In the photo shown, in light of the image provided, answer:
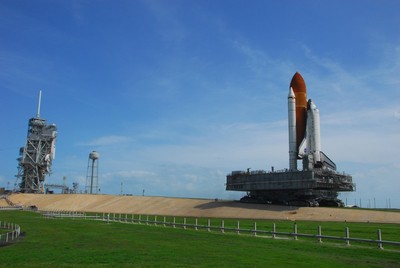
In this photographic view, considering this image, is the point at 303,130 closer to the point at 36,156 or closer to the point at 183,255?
the point at 183,255

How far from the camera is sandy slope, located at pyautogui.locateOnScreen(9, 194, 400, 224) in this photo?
188ft

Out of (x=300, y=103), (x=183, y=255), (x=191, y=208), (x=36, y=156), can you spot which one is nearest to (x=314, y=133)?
(x=300, y=103)

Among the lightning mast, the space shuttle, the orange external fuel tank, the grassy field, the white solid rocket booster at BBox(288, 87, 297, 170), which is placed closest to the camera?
the grassy field

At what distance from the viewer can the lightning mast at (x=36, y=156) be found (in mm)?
124062

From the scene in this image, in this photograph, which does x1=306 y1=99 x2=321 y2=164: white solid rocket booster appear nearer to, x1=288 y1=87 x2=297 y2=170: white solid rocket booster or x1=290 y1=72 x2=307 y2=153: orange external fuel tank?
x1=290 y1=72 x2=307 y2=153: orange external fuel tank

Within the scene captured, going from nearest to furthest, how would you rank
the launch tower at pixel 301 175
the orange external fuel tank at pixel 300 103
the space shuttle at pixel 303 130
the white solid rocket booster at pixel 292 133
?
1. the launch tower at pixel 301 175
2. the space shuttle at pixel 303 130
3. the white solid rocket booster at pixel 292 133
4. the orange external fuel tank at pixel 300 103

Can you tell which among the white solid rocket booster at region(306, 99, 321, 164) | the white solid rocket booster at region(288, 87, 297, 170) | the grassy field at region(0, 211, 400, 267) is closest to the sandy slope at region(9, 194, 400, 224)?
the white solid rocket booster at region(288, 87, 297, 170)

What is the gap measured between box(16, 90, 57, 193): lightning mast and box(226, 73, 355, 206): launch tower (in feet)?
239

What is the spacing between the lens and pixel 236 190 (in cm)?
8538

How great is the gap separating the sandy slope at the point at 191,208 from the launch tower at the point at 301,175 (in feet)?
14.4

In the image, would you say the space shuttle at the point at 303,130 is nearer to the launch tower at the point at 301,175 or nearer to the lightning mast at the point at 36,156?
the launch tower at the point at 301,175

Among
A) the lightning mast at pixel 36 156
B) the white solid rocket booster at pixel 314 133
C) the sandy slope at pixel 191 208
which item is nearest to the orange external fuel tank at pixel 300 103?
the white solid rocket booster at pixel 314 133

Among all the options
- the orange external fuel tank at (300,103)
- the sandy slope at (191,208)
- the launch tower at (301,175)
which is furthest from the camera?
the orange external fuel tank at (300,103)

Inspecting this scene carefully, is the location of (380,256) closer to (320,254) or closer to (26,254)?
(320,254)
